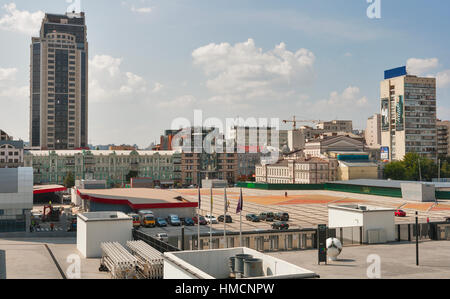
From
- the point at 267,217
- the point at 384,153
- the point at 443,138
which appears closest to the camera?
the point at 267,217

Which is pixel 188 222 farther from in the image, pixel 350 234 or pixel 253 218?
pixel 350 234

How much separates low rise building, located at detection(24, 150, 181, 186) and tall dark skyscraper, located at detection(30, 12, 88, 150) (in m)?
62.4

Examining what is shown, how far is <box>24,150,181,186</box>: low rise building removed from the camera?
123062 millimetres

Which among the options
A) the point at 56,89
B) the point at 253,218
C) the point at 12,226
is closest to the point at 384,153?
the point at 253,218

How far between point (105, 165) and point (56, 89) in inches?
2888

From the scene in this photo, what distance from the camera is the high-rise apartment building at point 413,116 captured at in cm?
15738

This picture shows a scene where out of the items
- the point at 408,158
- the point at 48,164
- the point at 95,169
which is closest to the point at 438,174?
the point at 408,158

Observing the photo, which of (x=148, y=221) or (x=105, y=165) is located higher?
(x=105, y=165)

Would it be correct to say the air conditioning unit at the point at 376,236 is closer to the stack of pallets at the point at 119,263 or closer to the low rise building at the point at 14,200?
the stack of pallets at the point at 119,263

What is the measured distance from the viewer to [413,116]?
157250 mm

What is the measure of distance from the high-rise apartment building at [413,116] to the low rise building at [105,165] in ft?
262

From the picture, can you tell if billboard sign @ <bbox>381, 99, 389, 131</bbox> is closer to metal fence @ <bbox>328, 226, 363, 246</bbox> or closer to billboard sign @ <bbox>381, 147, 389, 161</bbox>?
billboard sign @ <bbox>381, 147, 389, 161</bbox>

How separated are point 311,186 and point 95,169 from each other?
61.5 metres

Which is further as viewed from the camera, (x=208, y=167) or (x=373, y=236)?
(x=208, y=167)
